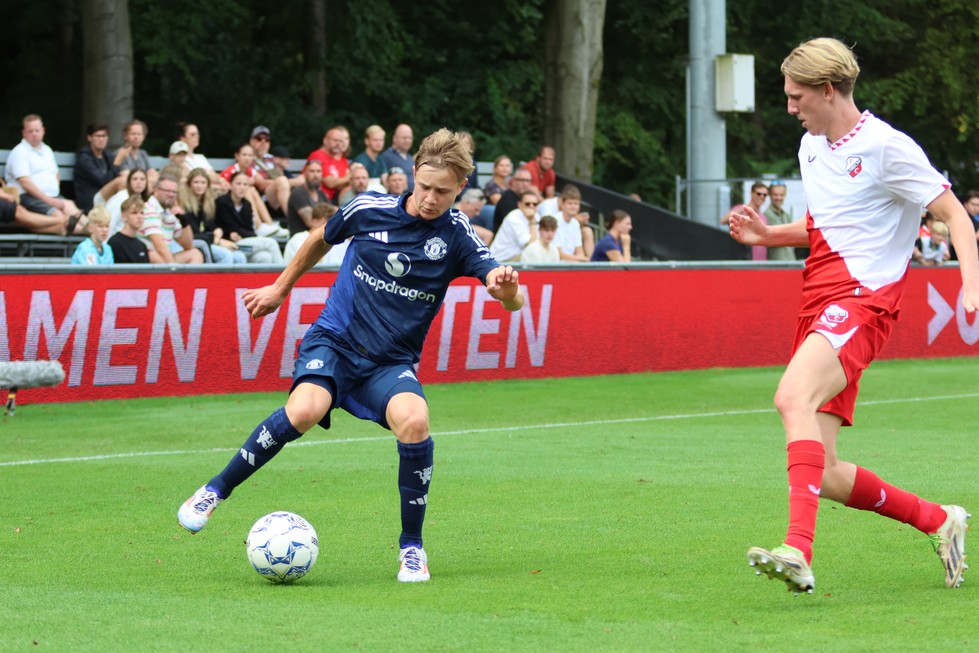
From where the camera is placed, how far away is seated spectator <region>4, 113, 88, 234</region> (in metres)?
17.2

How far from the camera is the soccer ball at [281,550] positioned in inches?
255

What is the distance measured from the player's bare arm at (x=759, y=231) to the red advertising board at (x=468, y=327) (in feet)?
28.1

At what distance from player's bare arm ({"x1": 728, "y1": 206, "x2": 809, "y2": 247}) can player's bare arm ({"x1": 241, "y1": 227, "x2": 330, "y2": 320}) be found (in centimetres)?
187

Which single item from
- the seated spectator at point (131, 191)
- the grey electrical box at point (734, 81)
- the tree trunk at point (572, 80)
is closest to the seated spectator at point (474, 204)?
the seated spectator at point (131, 191)

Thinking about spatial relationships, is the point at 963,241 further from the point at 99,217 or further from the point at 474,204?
the point at 474,204

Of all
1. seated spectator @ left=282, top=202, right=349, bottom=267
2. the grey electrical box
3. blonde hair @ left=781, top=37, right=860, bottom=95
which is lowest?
seated spectator @ left=282, top=202, right=349, bottom=267

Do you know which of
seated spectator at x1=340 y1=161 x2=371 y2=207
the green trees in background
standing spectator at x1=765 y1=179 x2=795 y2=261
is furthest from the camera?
the green trees in background

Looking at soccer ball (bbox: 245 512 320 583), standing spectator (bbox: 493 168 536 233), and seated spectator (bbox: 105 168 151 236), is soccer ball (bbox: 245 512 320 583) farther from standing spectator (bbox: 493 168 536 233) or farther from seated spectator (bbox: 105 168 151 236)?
standing spectator (bbox: 493 168 536 233)

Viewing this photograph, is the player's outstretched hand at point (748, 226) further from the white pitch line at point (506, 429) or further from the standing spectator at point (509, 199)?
the standing spectator at point (509, 199)

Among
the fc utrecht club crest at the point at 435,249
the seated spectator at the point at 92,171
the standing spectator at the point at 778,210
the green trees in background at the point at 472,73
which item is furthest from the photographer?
the green trees in background at the point at 472,73

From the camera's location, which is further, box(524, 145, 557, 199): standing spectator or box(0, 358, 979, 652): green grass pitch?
box(524, 145, 557, 199): standing spectator

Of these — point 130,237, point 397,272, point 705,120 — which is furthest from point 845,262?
point 705,120

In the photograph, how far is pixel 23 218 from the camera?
17.0 m

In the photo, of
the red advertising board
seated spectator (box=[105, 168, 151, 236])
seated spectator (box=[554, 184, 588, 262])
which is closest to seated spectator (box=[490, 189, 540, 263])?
seated spectator (box=[554, 184, 588, 262])
